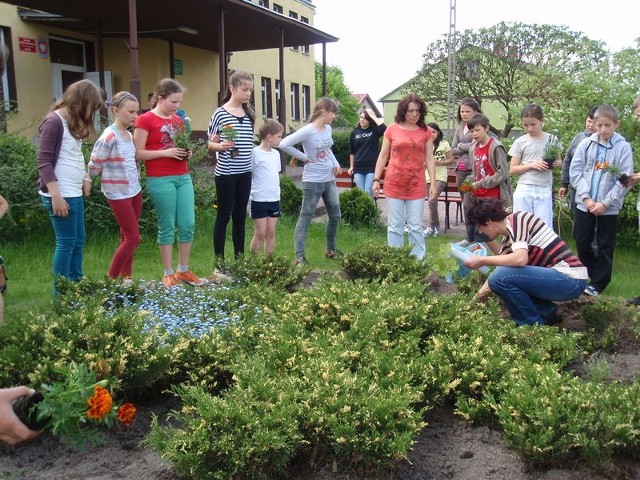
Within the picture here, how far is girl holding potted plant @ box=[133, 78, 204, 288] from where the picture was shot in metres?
5.65

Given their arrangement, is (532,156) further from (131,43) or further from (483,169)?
(131,43)

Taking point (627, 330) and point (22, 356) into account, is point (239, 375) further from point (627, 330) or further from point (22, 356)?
point (627, 330)

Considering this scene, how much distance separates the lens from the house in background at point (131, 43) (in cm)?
1584

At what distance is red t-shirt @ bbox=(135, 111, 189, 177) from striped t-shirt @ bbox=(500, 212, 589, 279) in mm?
2896

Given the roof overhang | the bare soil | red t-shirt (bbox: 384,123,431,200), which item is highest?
the roof overhang

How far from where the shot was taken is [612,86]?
325 inches

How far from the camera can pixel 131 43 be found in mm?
12906

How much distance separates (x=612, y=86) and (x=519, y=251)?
494 centimetres

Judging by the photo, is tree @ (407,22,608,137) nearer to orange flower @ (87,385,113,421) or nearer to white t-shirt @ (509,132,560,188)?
white t-shirt @ (509,132,560,188)

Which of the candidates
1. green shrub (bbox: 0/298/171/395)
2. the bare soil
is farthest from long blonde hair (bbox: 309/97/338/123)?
the bare soil

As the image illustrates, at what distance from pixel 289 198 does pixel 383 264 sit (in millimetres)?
5155

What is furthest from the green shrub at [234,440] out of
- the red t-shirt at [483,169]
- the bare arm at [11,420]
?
the red t-shirt at [483,169]

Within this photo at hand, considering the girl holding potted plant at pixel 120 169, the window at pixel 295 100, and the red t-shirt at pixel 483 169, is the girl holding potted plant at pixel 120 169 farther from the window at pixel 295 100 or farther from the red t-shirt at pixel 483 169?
the window at pixel 295 100

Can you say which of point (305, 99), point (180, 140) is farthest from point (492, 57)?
point (180, 140)
